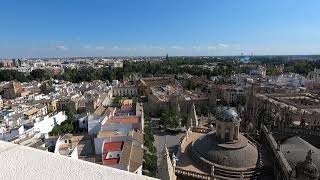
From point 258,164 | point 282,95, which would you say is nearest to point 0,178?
point 258,164

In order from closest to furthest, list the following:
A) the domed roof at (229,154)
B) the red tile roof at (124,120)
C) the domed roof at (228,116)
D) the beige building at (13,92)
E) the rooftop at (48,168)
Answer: the rooftop at (48,168) < the domed roof at (229,154) < the domed roof at (228,116) < the red tile roof at (124,120) < the beige building at (13,92)

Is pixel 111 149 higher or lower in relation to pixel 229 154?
lower

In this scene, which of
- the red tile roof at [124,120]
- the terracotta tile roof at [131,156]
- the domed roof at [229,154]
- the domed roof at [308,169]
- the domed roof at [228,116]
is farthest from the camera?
the red tile roof at [124,120]

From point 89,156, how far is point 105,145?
1218 millimetres

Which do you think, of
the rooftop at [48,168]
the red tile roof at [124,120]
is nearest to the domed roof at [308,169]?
the rooftop at [48,168]

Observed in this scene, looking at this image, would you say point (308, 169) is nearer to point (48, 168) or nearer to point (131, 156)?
point (48, 168)

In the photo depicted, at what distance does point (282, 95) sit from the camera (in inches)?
1395

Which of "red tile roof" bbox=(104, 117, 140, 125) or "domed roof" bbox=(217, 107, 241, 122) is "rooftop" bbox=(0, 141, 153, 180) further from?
"red tile roof" bbox=(104, 117, 140, 125)

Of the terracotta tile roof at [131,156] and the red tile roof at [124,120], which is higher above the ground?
the red tile roof at [124,120]

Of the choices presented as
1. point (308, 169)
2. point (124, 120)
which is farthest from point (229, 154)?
point (124, 120)

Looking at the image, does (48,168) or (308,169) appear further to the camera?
(308,169)

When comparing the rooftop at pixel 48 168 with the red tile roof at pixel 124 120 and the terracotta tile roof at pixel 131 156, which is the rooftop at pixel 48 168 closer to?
the terracotta tile roof at pixel 131 156

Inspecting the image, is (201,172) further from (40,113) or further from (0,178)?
(40,113)

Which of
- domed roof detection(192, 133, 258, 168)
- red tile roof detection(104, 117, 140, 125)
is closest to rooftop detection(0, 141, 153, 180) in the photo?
domed roof detection(192, 133, 258, 168)
